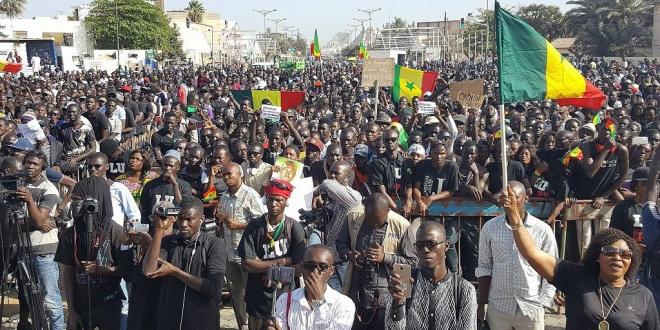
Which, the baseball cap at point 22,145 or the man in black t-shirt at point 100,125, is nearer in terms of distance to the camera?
the baseball cap at point 22,145

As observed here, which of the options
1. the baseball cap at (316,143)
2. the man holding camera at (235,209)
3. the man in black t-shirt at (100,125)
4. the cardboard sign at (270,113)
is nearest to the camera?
the man holding camera at (235,209)

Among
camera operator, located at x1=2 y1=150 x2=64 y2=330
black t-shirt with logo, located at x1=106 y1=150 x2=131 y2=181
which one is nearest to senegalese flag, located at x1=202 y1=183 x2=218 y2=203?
black t-shirt with logo, located at x1=106 y1=150 x2=131 y2=181

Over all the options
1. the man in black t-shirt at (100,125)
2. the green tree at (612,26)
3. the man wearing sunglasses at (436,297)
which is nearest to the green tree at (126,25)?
the green tree at (612,26)

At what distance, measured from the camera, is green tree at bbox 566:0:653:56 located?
188 ft

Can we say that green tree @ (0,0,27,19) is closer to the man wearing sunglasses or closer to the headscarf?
the headscarf

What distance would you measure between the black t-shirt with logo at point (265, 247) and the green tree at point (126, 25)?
223ft

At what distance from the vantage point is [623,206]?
17.7 ft

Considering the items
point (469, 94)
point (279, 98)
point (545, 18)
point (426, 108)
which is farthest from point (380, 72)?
point (545, 18)

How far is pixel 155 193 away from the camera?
6.31m

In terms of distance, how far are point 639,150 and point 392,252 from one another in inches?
153

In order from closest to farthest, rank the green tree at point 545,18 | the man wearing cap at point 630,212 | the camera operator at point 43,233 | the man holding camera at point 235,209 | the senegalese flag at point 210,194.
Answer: the man wearing cap at point 630,212 → the camera operator at point 43,233 → the man holding camera at point 235,209 → the senegalese flag at point 210,194 → the green tree at point 545,18

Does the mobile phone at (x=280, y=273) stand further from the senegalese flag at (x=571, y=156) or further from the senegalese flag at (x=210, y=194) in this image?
the senegalese flag at (x=571, y=156)

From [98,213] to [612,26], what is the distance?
187ft

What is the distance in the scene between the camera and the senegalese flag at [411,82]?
15840 millimetres
